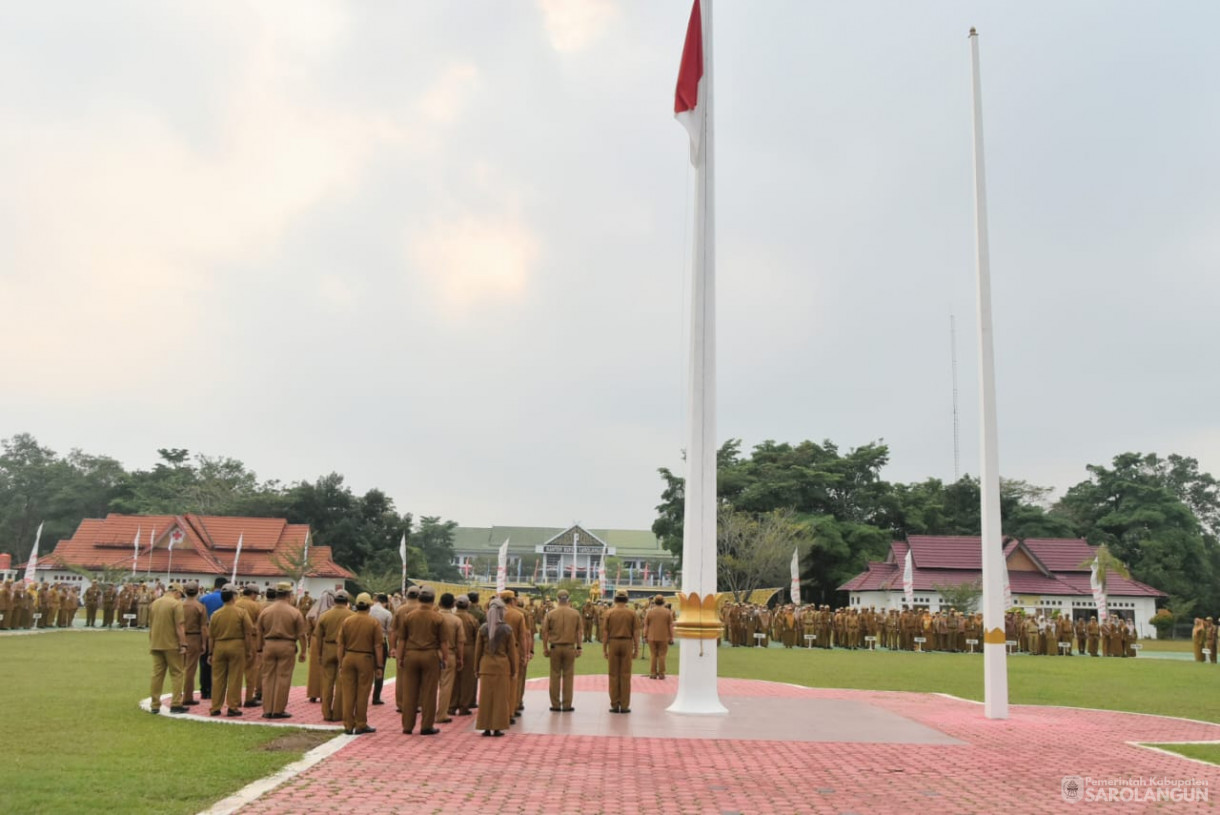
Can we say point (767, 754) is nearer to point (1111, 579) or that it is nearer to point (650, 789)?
point (650, 789)

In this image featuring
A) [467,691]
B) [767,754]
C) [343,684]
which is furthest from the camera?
[467,691]

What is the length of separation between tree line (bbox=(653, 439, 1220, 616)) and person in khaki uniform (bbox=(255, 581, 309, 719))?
3751cm

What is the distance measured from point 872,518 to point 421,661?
Result: 170 ft

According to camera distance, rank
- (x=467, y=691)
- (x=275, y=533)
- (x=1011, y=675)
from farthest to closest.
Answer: (x=275, y=533)
(x=1011, y=675)
(x=467, y=691)

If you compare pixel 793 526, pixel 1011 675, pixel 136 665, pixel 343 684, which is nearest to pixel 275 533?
pixel 793 526

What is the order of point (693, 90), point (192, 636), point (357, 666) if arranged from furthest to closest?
point (693, 90) → point (192, 636) → point (357, 666)

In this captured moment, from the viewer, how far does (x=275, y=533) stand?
53.8m

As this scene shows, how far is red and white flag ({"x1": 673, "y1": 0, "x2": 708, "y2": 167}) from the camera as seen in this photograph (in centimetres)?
1519

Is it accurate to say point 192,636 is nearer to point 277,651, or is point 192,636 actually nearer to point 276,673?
point 276,673

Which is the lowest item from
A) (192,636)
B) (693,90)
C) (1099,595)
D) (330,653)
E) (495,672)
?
(495,672)

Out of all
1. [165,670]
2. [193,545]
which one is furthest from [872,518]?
[165,670]

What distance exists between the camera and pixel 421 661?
11312 millimetres

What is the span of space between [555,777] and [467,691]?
478 centimetres

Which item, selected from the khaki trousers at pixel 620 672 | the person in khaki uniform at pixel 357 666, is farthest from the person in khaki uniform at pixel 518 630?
the person in khaki uniform at pixel 357 666
